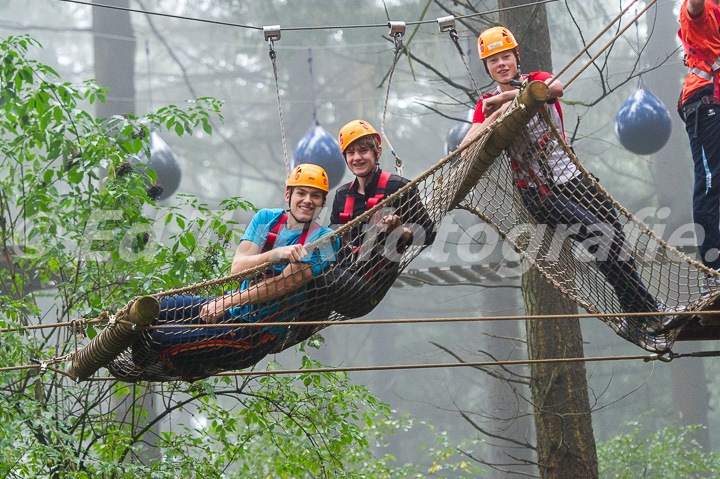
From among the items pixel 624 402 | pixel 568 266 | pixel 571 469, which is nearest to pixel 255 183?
pixel 624 402

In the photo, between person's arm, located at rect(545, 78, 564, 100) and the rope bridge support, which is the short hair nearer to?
person's arm, located at rect(545, 78, 564, 100)

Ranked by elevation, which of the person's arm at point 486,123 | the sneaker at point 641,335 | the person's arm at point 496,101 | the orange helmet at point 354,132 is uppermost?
the orange helmet at point 354,132

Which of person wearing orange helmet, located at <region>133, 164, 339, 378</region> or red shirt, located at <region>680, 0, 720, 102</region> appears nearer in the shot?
person wearing orange helmet, located at <region>133, 164, 339, 378</region>

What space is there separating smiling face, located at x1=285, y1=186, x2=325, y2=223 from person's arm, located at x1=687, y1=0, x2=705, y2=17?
1154mm

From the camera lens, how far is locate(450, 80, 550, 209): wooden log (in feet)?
6.02

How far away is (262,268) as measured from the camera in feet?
6.50

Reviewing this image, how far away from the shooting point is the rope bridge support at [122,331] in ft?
6.05

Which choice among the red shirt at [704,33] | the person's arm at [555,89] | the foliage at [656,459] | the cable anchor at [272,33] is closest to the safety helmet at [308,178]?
the cable anchor at [272,33]

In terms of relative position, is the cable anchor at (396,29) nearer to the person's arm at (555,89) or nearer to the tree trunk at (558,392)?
the person's arm at (555,89)

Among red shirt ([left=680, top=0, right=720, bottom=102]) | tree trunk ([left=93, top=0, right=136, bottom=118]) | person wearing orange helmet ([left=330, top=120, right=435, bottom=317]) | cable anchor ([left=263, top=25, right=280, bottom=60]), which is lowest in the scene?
person wearing orange helmet ([left=330, top=120, right=435, bottom=317])

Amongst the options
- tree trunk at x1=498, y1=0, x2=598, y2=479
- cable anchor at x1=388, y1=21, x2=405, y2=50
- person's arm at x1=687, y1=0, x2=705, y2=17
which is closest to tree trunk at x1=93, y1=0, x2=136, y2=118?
tree trunk at x1=498, y1=0, x2=598, y2=479

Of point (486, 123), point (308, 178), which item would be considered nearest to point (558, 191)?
point (486, 123)

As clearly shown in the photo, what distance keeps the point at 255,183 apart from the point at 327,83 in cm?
190

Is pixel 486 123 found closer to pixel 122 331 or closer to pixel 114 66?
pixel 122 331
